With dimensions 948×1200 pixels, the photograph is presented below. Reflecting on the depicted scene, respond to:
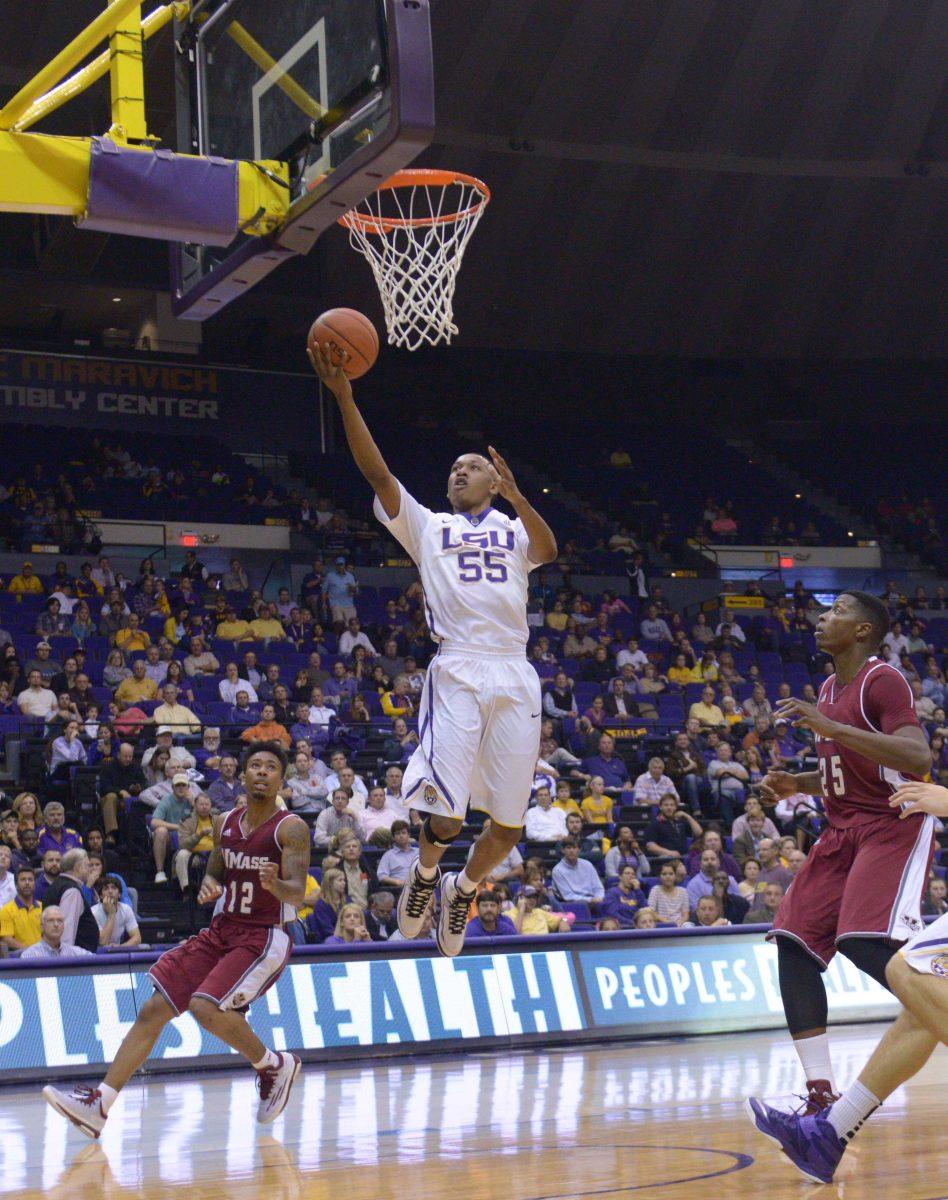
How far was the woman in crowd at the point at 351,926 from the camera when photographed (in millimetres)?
11836

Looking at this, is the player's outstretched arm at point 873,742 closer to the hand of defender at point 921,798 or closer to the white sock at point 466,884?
the hand of defender at point 921,798

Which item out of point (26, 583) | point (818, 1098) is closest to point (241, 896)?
point (818, 1098)

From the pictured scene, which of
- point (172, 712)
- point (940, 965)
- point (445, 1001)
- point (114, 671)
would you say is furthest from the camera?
point (114, 671)

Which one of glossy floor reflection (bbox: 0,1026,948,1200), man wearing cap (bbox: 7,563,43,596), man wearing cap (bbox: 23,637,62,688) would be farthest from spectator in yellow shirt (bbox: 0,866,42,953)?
man wearing cap (bbox: 7,563,43,596)

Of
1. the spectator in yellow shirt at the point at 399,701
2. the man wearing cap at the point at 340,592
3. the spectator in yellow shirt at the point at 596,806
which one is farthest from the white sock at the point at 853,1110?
the man wearing cap at the point at 340,592

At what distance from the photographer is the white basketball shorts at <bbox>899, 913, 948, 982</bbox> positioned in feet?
16.5

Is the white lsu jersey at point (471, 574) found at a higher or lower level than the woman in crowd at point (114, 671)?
lower

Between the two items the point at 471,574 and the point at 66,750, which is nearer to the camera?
the point at 471,574

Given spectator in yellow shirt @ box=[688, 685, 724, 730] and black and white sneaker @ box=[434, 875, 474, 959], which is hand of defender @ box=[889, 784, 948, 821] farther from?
spectator in yellow shirt @ box=[688, 685, 724, 730]

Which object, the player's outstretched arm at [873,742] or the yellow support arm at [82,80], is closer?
the player's outstretched arm at [873,742]

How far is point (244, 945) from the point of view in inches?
308

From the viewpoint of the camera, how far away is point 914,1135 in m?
6.79

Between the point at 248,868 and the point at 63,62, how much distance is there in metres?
4.00

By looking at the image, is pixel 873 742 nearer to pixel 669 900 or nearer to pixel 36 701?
pixel 669 900
